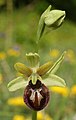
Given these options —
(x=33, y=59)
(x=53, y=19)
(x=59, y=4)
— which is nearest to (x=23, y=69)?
(x=33, y=59)

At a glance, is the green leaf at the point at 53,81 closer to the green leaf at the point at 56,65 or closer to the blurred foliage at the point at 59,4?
the green leaf at the point at 56,65

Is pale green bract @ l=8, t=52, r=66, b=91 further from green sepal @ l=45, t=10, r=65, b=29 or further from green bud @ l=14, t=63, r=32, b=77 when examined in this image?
green sepal @ l=45, t=10, r=65, b=29

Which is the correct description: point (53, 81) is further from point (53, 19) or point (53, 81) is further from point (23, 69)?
point (53, 19)

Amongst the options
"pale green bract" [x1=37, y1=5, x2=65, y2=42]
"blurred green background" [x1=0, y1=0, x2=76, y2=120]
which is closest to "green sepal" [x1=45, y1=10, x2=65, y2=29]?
"pale green bract" [x1=37, y1=5, x2=65, y2=42]

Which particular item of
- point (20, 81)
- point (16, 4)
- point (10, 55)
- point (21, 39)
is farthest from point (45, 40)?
point (20, 81)

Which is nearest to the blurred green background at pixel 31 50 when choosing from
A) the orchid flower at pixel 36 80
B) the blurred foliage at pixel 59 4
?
the blurred foliage at pixel 59 4

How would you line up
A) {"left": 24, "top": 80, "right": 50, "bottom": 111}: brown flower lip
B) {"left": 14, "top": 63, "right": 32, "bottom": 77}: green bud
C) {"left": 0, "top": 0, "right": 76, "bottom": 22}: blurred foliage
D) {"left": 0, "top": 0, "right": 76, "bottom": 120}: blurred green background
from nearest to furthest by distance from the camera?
1. {"left": 24, "top": 80, "right": 50, "bottom": 111}: brown flower lip
2. {"left": 14, "top": 63, "right": 32, "bottom": 77}: green bud
3. {"left": 0, "top": 0, "right": 76, "bottom": 120}: blurred green background
4. {"left": 0, "top": 0, "right": 76, "bottom": 22}: blurred foliage
